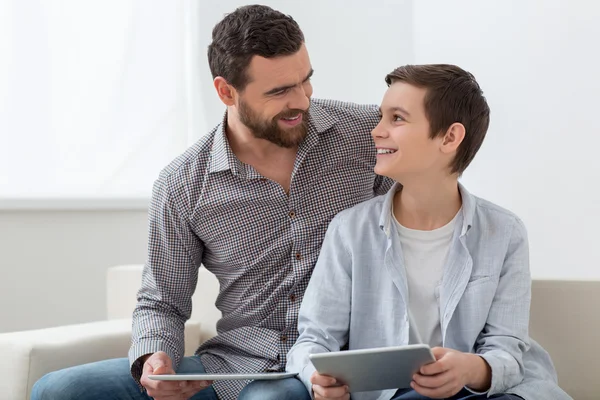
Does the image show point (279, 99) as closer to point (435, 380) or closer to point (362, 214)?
point (362, 214)

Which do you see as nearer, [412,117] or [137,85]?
[412,117]

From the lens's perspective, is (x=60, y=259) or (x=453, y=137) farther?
(x=60, y=259)

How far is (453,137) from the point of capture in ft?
5.62

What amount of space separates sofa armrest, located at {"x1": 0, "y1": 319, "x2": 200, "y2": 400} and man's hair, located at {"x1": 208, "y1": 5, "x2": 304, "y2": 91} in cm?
68

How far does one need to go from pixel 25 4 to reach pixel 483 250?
2.23 m

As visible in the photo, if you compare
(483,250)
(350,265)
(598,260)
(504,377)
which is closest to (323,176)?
(350,265)

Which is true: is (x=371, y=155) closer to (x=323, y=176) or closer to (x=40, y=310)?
(x=323, y=176)

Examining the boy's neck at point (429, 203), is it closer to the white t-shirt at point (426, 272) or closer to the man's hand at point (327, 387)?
the white t-shirt at point (426, 272)

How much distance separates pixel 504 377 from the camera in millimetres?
1491

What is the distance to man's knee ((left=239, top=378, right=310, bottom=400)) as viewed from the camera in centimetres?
157

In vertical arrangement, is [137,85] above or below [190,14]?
below

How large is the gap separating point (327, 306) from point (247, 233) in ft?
1.00

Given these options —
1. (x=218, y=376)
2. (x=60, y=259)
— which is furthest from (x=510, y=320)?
(x=60, y=259)

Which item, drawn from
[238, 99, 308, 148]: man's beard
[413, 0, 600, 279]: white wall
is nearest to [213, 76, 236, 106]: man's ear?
[238, 99, 308, 148]: man's beard
